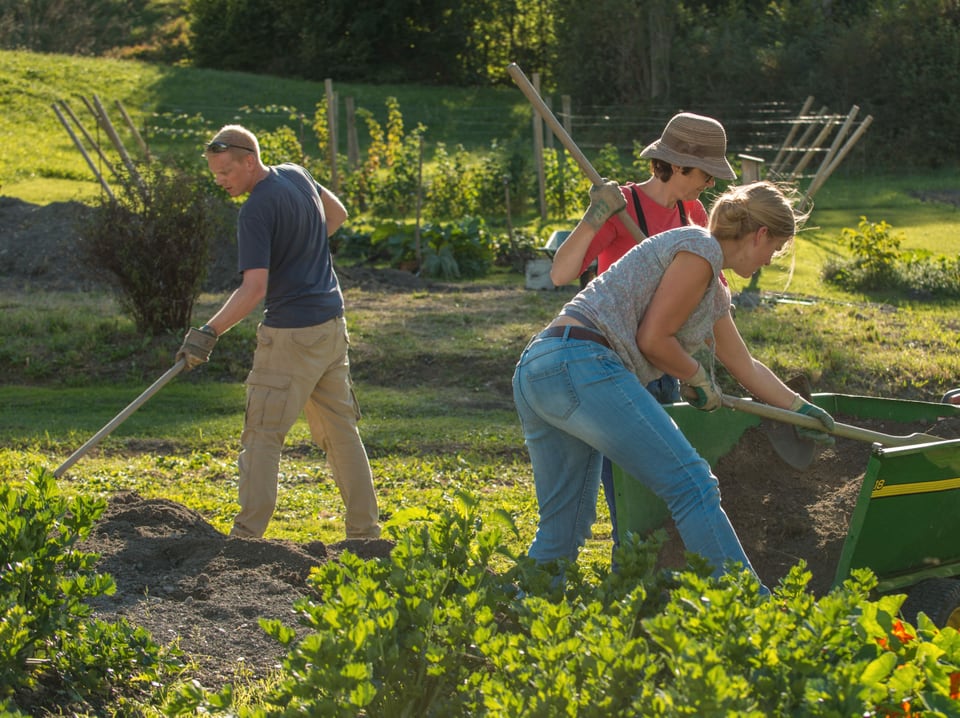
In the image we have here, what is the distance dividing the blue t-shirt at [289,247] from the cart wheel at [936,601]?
2720 mm

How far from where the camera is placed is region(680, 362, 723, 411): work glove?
12.7ft

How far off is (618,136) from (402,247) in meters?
11.3

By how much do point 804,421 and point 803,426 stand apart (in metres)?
0.15

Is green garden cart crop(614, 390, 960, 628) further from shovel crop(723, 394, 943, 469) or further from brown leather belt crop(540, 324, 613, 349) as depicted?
brown leather belt crop(540, 324, 613, 349)

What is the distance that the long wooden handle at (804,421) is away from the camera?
4.05m

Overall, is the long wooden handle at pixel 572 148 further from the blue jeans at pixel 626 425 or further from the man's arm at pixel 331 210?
the man's arm at pixel 331 210

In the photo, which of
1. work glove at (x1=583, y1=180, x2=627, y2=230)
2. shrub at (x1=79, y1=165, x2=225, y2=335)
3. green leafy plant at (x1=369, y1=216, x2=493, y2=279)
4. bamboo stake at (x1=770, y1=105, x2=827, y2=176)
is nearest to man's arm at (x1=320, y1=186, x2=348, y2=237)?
work glove at (x1=583, y1=180, x2=627, y2=230)

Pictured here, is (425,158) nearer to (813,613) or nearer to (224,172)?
(224,172)

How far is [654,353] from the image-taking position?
3.70 metres

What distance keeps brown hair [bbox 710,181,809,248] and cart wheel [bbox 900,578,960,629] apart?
4.76 feet

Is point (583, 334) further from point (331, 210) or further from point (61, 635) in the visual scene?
point (331, 210)

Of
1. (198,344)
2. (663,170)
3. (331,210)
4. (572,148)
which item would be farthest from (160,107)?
(663,170)

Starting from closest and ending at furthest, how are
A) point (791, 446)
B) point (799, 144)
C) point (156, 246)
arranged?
point (791, 446), point (156, 246), point (799, 144)

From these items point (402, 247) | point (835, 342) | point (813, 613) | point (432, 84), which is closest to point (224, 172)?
point (813, 613)
